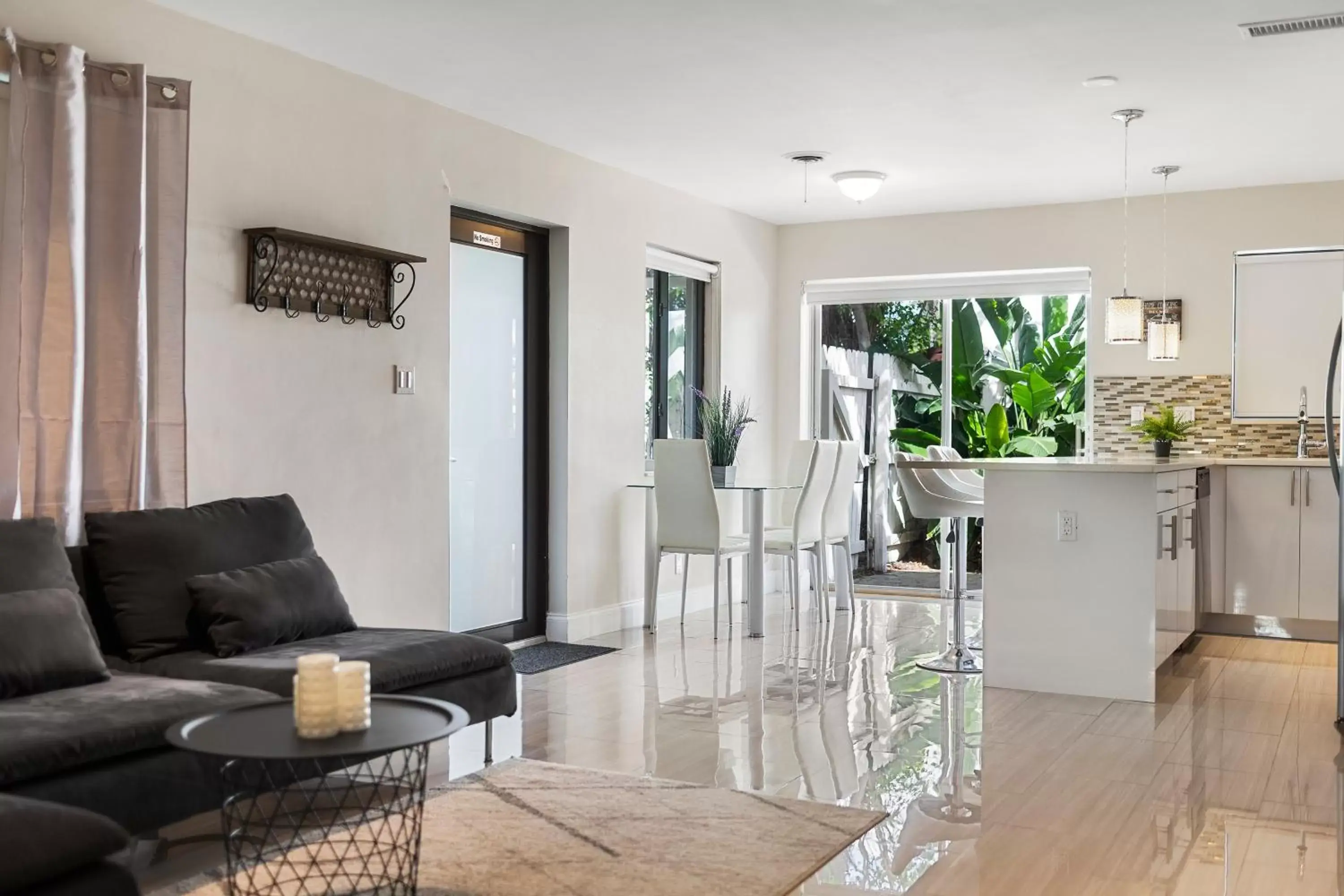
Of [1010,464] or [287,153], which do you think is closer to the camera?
[287,153]

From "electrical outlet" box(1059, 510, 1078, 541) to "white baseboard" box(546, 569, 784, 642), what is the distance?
8.19 ft

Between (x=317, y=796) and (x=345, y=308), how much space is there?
247 centimetres

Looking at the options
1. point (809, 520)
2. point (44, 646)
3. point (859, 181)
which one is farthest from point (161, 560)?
point (859, 181)

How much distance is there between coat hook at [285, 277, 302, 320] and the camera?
4.66m

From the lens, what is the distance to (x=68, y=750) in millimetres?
2678

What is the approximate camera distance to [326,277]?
4.86 metres

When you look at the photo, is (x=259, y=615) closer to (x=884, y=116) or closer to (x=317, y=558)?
(x=317, y=558)

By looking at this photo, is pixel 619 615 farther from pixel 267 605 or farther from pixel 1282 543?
pixel 1282 543

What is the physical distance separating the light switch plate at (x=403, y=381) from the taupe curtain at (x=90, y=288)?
115cm

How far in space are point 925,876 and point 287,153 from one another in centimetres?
345

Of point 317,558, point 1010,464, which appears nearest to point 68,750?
point 317,558

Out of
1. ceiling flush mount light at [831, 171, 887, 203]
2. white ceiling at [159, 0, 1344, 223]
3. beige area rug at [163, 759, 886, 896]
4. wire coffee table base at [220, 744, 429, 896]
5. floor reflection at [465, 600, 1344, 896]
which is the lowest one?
floor reflection at [465, 600, 1344, 896]

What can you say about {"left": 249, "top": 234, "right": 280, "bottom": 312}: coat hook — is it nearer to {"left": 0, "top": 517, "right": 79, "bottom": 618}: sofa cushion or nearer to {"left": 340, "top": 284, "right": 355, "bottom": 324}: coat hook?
{"left": 340, "top": 284, "right": 355, "bottom": 324}: coat hook

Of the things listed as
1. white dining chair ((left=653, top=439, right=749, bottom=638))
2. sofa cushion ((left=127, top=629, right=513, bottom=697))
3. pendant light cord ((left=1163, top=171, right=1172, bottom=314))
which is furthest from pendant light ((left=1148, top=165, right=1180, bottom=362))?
sofa cushion ((left=127, top=629, right=513, bottom=697))
